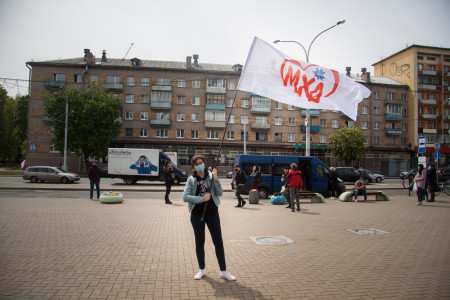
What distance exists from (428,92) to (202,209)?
66438 mm

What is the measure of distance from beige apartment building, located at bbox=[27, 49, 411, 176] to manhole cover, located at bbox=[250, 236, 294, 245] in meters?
38.5

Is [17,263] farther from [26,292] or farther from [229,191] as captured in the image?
[229,191]

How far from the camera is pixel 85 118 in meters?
39.6

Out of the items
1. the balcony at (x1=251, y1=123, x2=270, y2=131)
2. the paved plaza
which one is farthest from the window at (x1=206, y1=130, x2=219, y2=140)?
the paved plaza

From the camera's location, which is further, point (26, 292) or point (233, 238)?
point (233, 238)

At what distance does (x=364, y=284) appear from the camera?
13.4 feet

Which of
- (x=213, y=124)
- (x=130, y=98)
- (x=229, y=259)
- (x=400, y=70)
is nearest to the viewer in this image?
(x=229, y=259)

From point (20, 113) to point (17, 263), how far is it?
77354mm

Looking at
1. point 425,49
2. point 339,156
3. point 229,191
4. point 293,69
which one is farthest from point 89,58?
point 425,49

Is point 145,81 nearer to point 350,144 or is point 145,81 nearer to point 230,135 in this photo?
point 230,135

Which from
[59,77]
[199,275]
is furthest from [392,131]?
[59,77]

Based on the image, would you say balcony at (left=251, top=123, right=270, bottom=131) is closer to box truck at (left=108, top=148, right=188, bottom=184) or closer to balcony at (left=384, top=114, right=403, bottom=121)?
balcony at (left=384, top=114, right=403, bottom=121)

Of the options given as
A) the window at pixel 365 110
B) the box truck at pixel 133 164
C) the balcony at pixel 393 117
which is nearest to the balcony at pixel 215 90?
the box truck at pixel 133 164

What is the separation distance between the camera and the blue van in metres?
16.3
